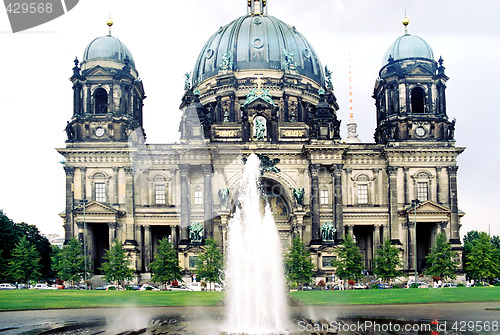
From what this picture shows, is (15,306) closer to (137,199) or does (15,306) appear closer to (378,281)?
(137,199)

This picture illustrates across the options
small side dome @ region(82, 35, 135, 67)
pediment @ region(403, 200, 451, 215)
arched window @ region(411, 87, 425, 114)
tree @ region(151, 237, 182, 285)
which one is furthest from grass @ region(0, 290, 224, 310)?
arched window @ region(411, 87, 425, 114)

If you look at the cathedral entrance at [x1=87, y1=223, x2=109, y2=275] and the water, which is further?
the cathedral entrance at [x1=87, y1=223, x2=109, y2=275]

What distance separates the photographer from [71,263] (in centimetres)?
6356

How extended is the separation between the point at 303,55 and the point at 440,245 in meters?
34.2

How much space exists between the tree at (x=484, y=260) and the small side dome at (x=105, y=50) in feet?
145

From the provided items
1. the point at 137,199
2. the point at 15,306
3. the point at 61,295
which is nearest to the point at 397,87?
the point at 137,199

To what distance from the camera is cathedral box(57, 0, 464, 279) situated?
7069cm

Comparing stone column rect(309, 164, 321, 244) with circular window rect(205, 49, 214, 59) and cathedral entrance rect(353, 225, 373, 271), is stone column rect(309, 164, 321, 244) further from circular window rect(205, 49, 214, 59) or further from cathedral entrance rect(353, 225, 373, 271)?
circular window rect(205, 49, 214, 59)

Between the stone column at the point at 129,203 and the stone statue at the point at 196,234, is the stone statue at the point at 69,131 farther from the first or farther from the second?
the stone statue at the point at 196,234

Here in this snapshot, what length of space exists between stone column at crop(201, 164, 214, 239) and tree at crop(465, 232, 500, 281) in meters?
27.7

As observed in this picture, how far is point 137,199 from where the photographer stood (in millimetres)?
72625

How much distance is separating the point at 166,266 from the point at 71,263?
9650 mm

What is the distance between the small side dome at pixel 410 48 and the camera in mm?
75125

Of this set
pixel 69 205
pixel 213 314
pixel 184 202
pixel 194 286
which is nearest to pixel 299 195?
pixel 184 202
